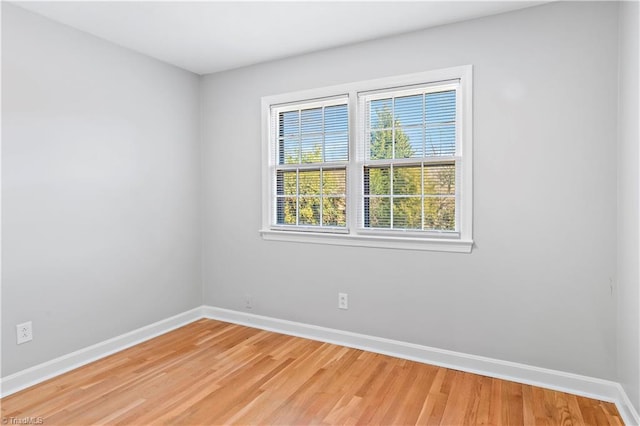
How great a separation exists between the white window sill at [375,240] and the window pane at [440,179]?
0.37 meters

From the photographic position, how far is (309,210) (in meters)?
3.52

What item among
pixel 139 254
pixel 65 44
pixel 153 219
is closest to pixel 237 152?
pixel 153 219

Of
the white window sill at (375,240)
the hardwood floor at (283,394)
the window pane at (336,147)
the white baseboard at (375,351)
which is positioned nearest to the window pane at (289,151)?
the window pane at (336,147)

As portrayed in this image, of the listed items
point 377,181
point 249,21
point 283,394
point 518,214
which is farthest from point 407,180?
point 283,394

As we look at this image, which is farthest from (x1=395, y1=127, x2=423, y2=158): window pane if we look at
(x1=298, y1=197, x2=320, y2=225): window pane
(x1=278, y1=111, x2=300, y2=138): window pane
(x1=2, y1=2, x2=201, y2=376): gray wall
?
(x1=2, y1=2, x2=201, y2=376): gray wall

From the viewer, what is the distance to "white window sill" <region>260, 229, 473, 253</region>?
111 inches

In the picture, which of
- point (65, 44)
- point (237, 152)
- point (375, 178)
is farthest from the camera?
point (237, 152)

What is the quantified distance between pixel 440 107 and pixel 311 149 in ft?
3.86

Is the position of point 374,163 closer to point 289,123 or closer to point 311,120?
point 311,120

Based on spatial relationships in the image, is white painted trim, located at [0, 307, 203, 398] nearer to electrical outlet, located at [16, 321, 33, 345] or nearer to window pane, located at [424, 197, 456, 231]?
electrical outlet, located at [16, 321, 33, 345]

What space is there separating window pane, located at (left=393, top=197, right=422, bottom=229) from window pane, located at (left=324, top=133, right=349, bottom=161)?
0.61 meters

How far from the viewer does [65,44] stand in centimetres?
279

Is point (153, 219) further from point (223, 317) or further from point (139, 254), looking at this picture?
point (223, 317)

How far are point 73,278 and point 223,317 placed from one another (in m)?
1.48
